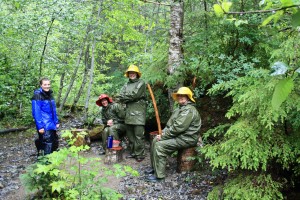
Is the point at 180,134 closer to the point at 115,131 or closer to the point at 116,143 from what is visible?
the point at 116,143

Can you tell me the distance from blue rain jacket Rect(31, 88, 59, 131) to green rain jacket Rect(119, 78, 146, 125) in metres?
1.79

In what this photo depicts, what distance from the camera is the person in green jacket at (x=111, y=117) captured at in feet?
25.8

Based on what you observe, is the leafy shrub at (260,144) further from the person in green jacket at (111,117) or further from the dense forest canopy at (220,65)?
the person in green jacket at (111,117)

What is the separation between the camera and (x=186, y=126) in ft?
19.5

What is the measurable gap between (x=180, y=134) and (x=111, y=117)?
107 inches

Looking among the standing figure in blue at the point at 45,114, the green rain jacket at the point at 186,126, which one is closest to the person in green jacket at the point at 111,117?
the standing figure in blue at the point at 45,114

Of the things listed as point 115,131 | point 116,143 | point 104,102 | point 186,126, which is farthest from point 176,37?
point 116,143

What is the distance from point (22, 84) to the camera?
9.11 m

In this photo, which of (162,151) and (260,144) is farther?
(162,151)

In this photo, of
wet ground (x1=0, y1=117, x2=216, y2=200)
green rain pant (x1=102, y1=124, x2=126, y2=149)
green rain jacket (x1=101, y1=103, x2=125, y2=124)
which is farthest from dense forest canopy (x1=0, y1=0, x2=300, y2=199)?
green rain pant (x1=102, y1=124, x2=126, y2=149)

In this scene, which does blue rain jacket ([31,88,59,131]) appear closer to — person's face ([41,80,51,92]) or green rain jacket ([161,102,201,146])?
person's face ([41,80,51,92])

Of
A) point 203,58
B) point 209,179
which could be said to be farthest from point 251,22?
point 209,179

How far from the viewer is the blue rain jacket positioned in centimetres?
609

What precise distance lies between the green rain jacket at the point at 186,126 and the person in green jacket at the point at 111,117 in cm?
220
